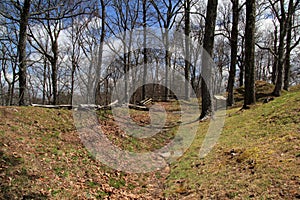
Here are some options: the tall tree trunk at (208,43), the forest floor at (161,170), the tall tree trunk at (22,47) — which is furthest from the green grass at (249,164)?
the tall tree trunk at (22,47)

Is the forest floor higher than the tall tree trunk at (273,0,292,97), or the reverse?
the tall tree trunk at (273,0,292,97)

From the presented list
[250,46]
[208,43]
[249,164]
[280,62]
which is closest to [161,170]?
[249,164]

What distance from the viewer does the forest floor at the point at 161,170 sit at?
342 centimetres

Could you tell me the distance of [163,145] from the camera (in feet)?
24.4

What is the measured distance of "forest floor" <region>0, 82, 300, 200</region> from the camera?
135 inches

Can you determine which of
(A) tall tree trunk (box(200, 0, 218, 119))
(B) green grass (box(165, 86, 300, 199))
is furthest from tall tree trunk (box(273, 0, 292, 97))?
(B) green grass (box(165, 86, 300, 199))

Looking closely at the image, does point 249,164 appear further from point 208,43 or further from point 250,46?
point 250,46


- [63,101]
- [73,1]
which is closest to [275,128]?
[73,1]

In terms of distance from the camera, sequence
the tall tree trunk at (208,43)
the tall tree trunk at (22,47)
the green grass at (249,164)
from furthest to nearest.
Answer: the tall tree trunk at (208,43)
the tall tree trunk at (22,47)
the green grass at (249,164)

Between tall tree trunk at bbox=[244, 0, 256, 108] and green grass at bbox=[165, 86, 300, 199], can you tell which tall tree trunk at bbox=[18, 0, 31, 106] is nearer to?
green grass at bbox=[165, 86, 300, 199]

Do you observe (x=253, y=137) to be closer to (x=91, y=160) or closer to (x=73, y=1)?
(x=91, y=160)

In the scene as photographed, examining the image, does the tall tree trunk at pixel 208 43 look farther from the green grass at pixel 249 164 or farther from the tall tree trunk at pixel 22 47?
the tall tree trunk at pixel 22 47

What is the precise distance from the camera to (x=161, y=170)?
551 centimetres

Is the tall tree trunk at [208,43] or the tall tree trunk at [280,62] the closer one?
the tall tree trunk at [208,43]
